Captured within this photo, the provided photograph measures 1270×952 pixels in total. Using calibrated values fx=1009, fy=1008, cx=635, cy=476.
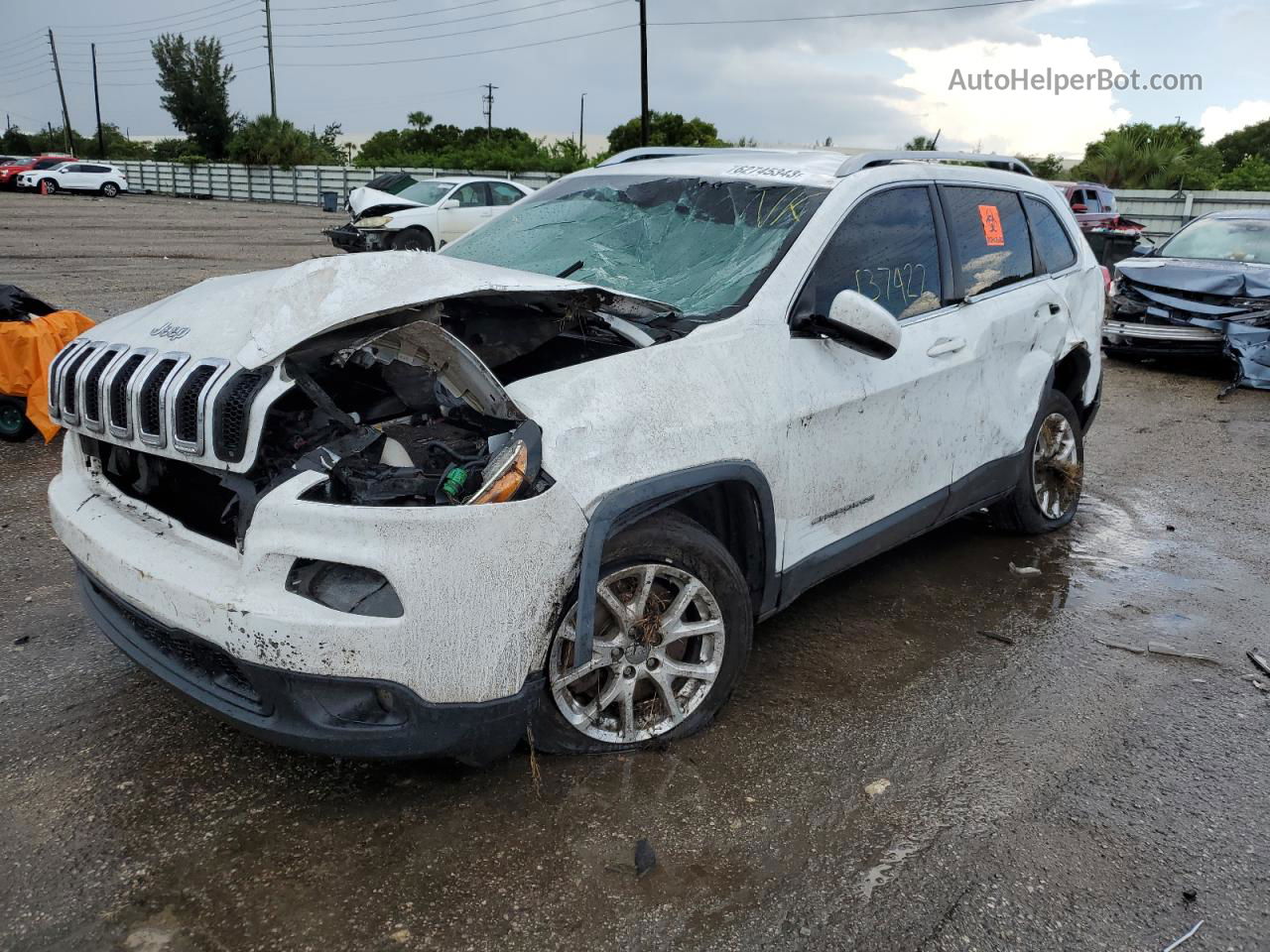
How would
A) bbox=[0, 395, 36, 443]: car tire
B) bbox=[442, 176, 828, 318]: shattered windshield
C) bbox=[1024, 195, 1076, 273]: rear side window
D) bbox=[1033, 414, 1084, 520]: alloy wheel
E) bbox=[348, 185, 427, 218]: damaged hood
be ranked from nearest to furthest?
1. bbox=[442, 176, 828, 318]: shattered windshield
2. bbox=[1024, 195, 1076, 273]: rear side window
3. bbox=[1033, 414, 1084, 520]: alloy wheel
4. bbox=[0, 395, 36, 443]: car tire
5. bbox=[348, 185, 427, 218]: damaged hood

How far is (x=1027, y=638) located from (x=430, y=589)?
2.71 metres

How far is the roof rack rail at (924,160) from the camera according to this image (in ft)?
12.7

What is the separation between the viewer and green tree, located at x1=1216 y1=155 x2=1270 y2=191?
89.7 ft

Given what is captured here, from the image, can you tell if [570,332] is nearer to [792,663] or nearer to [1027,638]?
[792,663]

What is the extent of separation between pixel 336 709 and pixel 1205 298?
9856 millimetres

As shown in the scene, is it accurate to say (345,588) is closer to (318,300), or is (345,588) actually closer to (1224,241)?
(318,300)

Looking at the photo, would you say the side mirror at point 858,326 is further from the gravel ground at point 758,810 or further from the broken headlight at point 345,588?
the broken headlight at point 345,588

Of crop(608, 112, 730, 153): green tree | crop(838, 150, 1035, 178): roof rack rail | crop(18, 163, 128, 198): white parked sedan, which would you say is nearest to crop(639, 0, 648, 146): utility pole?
crop(608, 112, 730, 153): green tree

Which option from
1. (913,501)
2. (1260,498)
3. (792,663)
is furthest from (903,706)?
(1260,498)

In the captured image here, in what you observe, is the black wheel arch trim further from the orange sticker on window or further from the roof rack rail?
the orange sticker on window

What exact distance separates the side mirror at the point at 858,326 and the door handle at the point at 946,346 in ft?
1.76

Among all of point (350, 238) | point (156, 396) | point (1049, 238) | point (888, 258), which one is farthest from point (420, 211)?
point (156, 396)

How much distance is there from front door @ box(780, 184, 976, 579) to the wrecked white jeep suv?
0.04 feet

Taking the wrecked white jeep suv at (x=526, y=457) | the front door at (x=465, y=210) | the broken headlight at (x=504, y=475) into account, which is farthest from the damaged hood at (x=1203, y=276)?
the front door at (x=465, y=210)
